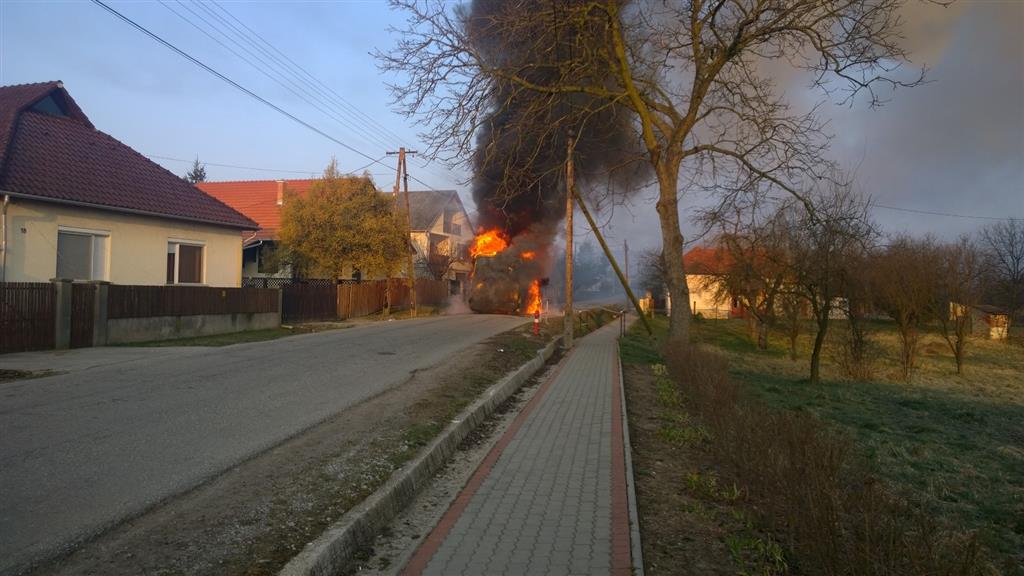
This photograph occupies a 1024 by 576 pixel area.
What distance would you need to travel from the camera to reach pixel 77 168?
18.8 metres

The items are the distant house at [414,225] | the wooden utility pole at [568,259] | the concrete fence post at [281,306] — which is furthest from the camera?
the distant house at [414,225]

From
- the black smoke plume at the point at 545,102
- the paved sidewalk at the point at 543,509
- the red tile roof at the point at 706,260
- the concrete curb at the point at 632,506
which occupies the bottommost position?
the paved sidewalk at the point at 543,509

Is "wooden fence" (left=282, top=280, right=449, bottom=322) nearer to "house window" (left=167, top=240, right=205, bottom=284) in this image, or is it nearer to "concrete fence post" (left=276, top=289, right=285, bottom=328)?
"concrete fence post" (left=276, top=289, right=285, bottom=328)

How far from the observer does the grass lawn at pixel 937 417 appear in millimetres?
7199

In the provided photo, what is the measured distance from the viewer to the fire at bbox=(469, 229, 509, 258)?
102 feet

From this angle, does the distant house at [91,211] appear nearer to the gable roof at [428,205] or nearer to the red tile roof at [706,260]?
the red tile roof at [706,260]

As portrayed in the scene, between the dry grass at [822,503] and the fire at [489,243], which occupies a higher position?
the fire at [489,243]

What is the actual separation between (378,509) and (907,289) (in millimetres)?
20107

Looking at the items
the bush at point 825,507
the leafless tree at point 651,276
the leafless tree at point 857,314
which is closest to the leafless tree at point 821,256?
the leafless tree at point 857,314

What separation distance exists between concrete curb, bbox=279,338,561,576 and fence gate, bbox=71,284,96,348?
35.4ft

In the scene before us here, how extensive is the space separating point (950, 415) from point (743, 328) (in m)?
25.6

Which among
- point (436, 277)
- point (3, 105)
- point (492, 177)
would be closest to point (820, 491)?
point (492, 177)

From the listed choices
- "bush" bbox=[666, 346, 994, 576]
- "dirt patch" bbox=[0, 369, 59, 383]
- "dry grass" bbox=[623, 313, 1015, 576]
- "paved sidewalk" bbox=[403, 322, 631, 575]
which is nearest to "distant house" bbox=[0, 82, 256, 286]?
"dirt patch" bbox=[0, 369, 59, 383]

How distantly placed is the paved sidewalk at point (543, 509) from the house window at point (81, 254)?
14.0 metres
